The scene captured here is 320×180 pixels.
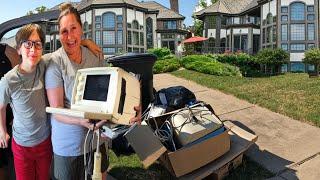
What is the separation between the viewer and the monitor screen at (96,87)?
2123 mm

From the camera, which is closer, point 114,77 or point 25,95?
point 114,77

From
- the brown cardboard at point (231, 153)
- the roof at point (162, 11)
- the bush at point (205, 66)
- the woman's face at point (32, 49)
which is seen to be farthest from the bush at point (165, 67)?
the roof at point (162, 11)

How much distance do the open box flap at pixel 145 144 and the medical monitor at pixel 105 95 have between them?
1.45m

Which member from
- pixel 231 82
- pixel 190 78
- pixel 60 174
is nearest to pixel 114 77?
pixel 60 174

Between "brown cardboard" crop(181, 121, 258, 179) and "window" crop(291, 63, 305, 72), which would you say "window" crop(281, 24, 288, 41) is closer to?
"window" crop(291, 63, 305, 72)

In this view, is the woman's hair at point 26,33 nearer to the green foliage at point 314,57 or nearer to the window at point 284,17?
the green foliage at point 314,57

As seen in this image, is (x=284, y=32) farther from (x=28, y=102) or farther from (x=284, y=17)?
(x=28, y=102)

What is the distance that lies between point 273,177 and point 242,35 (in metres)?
36.6

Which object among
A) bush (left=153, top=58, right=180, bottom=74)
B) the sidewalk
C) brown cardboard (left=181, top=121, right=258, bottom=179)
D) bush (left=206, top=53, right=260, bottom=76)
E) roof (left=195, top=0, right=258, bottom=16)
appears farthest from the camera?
roof (left=195, top=0, right=258, bottom=16)

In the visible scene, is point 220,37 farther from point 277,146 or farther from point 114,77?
point 114,77

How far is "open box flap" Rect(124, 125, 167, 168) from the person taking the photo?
3.68m

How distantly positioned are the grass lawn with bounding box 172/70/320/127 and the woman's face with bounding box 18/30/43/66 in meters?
5.26

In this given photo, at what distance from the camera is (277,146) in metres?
5.66

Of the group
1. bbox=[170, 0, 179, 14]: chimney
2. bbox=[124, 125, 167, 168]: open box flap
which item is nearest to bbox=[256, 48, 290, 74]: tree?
bbox=[124, 125, 167, 168]: open box flap
